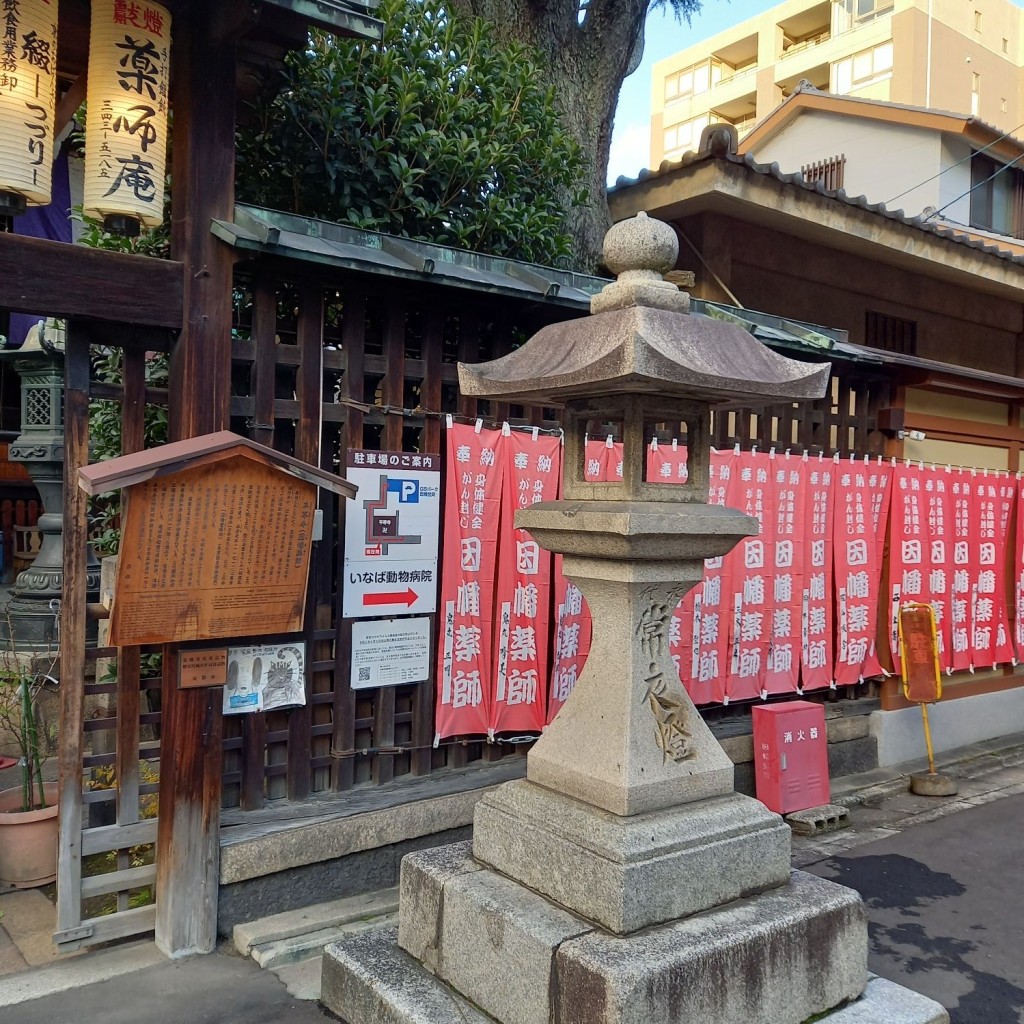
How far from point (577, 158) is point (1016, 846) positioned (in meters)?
7.61

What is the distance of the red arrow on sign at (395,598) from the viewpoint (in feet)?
19.3

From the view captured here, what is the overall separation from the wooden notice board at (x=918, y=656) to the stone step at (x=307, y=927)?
19.6ft

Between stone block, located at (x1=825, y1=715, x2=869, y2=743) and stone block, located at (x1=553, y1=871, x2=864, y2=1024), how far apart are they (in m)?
4.61

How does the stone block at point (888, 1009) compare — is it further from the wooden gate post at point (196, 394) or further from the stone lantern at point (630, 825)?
the wooden gate post at point (196, 394)

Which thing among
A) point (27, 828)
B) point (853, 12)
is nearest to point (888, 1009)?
point (27, 828)

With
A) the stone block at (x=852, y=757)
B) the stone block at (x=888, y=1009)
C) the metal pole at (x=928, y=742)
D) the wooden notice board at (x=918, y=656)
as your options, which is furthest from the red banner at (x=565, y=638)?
the metal pole at (x=928, y=742)

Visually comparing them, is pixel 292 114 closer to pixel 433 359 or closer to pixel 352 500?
pixel 433 359

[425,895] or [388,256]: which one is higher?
[388,256]

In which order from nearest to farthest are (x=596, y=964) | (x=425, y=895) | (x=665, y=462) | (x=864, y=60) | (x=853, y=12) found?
(x=596, y=964) → (x=425, y=895) → (x=665, y=462) → (x=864, y=60) → (x=853, y=12)

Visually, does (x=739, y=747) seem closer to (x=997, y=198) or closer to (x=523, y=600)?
(x=523, y=600)

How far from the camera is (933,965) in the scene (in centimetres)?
540

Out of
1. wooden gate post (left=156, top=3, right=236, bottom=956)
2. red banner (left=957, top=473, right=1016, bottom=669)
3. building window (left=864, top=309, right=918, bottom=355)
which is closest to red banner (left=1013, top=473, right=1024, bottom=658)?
red banner (left=957, top=473, right=1016, bottom=669)

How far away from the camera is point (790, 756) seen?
7.75 m

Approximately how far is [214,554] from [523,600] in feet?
8.12
